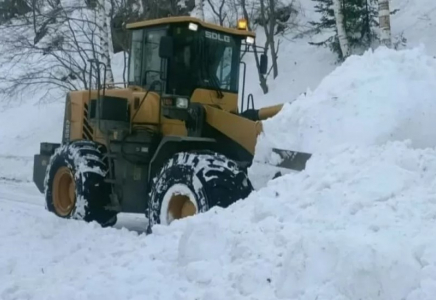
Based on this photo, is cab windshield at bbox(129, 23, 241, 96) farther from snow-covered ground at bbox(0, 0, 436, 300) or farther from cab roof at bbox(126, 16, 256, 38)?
snow-covered ground at bbox(0, 0, 436, 300)

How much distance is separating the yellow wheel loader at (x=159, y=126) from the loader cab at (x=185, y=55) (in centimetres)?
1

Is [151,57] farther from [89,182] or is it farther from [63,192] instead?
[63,192]

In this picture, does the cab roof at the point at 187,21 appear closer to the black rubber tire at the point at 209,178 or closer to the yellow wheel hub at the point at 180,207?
the black rubber tire at the point at 209,178

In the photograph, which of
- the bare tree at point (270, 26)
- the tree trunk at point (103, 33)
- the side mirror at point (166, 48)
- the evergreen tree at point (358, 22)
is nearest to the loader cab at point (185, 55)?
the side mirror at point (166, 48)

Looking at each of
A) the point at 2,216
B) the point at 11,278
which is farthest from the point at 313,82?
the point at 11,278

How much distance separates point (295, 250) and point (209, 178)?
228cm

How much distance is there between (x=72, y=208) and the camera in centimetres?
998

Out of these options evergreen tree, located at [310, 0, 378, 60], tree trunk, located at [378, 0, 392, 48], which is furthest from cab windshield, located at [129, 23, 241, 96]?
evergreen tree, located at [310, 0, 378, 60]

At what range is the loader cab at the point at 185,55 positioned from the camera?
29.5 ft

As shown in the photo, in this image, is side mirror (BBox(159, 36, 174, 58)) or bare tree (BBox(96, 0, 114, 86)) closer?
side mirror (BBox(159, 36, 174, 58))

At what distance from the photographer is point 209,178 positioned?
722 centimetres

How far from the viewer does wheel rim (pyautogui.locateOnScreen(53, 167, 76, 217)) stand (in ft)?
33.5

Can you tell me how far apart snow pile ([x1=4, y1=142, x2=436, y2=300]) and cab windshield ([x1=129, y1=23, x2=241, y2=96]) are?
8.76 ft

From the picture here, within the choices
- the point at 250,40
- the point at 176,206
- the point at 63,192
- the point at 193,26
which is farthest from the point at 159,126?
the point at 63,192
